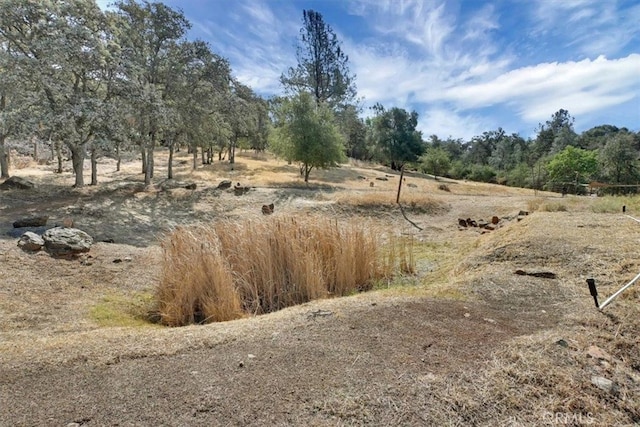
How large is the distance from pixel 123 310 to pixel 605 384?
15.1 ft

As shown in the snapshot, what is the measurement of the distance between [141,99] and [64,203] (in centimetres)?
418

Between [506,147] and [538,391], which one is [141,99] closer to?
[538,391]

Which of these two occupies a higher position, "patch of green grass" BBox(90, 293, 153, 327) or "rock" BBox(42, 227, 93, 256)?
"rock" BBox(42, 227, 93, 256)

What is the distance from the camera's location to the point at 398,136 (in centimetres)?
3722

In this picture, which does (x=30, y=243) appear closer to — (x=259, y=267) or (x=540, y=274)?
(x=259, y=267)

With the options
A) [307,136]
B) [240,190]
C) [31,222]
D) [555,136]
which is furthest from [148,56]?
[555,136]

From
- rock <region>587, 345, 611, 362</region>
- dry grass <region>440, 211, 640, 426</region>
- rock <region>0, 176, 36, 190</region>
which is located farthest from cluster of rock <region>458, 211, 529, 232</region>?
rock <region>0, 176, 36, 190</region>

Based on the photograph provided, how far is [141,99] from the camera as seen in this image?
12.3 meters

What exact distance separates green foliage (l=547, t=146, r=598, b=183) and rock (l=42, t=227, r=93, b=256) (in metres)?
34.0

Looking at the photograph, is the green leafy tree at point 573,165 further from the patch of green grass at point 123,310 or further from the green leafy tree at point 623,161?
the patch of green grass at point 123,310

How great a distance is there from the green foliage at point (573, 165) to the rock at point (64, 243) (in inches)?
1339

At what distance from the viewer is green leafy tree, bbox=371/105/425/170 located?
3725cm

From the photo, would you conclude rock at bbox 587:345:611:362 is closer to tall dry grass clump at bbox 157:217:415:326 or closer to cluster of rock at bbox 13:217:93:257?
tall dry grass clump at bbox 157:217:415:326

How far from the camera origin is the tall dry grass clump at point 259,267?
4.18 meters
